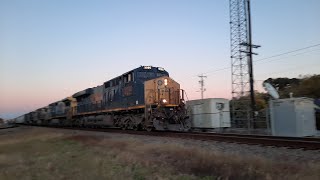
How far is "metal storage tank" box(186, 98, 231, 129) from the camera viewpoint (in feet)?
81.1

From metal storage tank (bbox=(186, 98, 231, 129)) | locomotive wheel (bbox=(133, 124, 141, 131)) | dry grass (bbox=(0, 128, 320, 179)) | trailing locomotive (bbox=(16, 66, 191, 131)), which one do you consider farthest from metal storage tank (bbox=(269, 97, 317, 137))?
locomotive wheel (bbox=(133, 124, 141, 131))

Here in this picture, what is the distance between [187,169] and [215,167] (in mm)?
702

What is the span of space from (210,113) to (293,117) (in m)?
7.90

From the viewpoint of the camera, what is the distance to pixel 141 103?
21.4 metres

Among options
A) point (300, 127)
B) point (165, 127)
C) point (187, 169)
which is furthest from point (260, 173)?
point (165, 127)

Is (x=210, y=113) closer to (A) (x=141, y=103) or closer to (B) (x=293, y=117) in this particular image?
(A) (x=141, y=103)

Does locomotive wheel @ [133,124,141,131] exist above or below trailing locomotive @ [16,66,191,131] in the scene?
below

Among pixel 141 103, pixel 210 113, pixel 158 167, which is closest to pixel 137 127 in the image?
pixel 141 103

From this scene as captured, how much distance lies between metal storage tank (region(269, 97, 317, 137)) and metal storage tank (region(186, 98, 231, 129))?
6460 mm

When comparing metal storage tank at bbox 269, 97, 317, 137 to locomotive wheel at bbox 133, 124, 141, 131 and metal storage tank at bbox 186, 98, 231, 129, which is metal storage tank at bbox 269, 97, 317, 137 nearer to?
metal storage tank at bbox 186, 98, 231, 129

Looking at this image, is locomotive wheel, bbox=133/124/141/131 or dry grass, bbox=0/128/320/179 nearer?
dry grass, bbox=0/128/320/179

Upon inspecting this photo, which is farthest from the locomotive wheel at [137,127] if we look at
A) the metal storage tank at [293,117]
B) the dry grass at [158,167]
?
the dry grass at [158,167]

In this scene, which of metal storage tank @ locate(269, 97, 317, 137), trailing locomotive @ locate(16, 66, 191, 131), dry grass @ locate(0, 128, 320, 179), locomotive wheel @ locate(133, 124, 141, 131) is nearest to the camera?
dry grass @ locate(0, 128, 320, 179)

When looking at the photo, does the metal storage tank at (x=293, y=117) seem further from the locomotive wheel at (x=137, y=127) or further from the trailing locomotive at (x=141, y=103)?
the locomotive wheel at (x=137, y=127)
